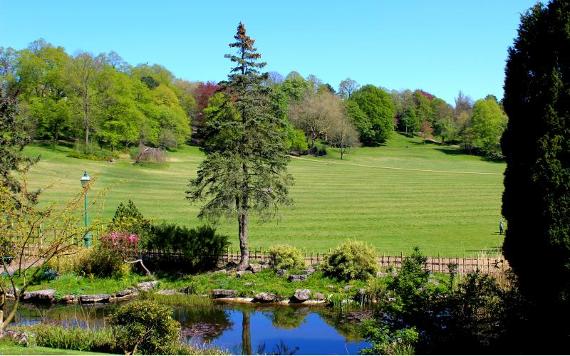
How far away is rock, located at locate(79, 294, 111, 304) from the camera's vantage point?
23.4m

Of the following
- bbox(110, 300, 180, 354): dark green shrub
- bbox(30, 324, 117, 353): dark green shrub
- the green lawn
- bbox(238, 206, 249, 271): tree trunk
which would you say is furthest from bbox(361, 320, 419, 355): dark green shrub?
bbox(238, 206, 249, 271): tree trunk

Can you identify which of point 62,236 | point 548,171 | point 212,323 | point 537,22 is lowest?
point 212,323

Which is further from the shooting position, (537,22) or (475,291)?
(475,291)

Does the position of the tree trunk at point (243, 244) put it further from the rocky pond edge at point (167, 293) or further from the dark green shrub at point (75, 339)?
the dark green shrub at point (75, 339)

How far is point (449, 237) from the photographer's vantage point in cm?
3356

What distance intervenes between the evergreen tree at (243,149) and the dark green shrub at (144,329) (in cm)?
1166

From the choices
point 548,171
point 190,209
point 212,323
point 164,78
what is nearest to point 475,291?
point 548,171

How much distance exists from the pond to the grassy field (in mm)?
4990

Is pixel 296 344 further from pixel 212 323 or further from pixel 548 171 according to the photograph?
pixel 548 171

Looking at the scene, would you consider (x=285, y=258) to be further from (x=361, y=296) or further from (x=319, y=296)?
(x=361, y=296)

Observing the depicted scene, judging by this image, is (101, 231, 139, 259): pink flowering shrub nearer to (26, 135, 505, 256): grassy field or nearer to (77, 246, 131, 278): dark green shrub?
(77, 246, 131, 278): dark green shrub

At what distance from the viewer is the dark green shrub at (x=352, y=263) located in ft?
78.1

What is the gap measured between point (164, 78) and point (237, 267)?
92.3m

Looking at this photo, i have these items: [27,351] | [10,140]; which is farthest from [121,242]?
[27,351]
